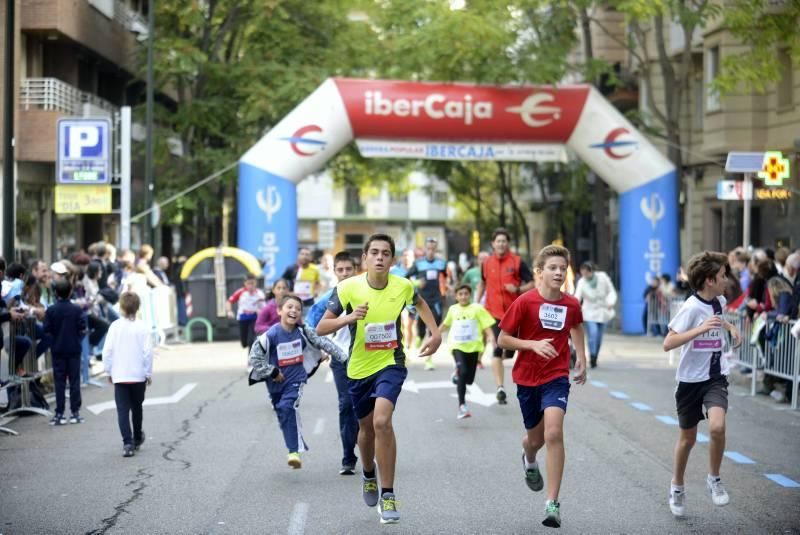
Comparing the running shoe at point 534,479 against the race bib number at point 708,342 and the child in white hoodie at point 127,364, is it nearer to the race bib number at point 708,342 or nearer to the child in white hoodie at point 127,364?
the race bib number at point 708,342

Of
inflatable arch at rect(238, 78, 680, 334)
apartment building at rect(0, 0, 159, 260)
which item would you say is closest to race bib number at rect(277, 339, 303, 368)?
inflatable arch at rect(238, 78, 680, 334)

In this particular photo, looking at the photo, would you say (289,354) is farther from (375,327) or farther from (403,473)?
(375,327)

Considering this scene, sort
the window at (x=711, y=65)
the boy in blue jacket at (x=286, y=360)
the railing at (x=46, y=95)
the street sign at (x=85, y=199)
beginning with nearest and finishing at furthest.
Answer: the boy in blue jacket at (x=286, y=360)
the street sign at (x=85, y=199)
the railing at (x=46, y=95)
the window at (x=711, y=65)

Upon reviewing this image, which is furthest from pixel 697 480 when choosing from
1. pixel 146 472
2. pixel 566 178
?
pixel 566 178

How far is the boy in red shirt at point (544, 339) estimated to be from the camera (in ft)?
28.5

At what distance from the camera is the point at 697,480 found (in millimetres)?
10336

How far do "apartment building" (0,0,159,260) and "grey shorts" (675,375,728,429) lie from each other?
22.5 meters

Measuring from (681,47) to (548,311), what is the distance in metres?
28.5

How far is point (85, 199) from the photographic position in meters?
26.0

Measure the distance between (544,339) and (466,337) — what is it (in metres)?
5.85

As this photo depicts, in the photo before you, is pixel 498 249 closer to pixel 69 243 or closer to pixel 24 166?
pixel 24 166

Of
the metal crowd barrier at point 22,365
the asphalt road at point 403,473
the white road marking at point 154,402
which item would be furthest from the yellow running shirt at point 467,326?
the metal crowd barrier at point 22,365

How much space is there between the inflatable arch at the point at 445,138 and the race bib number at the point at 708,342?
19.3 metres

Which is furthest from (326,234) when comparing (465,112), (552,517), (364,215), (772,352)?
(552,517)
